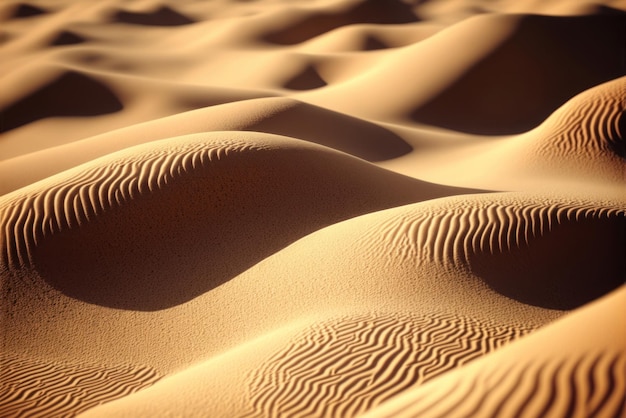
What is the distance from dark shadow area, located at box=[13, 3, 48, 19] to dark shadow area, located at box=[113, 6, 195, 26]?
22.7 feet

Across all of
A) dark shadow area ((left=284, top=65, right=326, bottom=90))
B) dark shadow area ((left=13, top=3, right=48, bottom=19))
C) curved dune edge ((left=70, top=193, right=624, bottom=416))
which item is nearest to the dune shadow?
curved dune edge ((left=70, top=193, right=624, bottom=416))

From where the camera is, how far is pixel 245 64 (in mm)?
32062

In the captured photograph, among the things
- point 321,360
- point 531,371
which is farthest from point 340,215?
point 531,371

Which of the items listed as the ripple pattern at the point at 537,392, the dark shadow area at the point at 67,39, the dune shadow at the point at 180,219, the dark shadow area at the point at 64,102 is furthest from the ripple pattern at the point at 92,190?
the dark shadow area at the point at 67,39

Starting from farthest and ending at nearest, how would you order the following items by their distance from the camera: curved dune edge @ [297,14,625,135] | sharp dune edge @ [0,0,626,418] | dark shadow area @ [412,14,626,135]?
curved dune edge @ [297,14,625,135], dark shadow area @ [412,14,626,135], sharp dune edge @ [0,0,626,418]

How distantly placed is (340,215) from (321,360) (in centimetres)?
528

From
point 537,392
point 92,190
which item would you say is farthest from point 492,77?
point 537,392

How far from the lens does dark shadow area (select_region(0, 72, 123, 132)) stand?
22.0m

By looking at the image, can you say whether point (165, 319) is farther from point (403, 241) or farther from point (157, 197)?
point (403, 241)

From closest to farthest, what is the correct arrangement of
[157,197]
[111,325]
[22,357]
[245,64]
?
1. [22,357]
2. [111,325]
3. [157,197]
4. [245,64]

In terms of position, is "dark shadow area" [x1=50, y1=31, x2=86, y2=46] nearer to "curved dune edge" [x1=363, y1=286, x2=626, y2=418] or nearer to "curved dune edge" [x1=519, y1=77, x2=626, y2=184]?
"curved dune edge" [x1=519, y1=77, x2=626, y2=184]

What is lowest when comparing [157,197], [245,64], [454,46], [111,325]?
[111,325]

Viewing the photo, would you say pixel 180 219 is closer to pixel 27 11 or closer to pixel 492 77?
pixel 492 77

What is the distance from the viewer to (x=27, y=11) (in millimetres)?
47469
